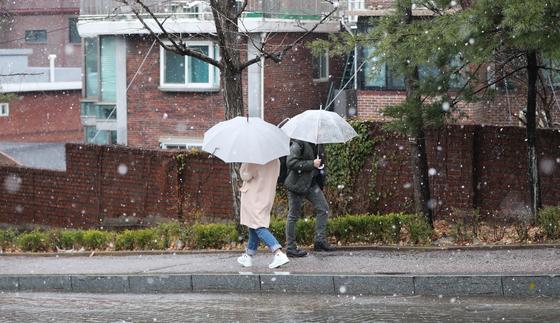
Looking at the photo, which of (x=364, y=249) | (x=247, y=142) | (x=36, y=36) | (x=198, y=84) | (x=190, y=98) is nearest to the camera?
(x=247, y=142)

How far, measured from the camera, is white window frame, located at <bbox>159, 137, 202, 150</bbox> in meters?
30.6

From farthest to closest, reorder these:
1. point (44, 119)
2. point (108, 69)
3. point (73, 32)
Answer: point (73, 32) → point (44, 119) → point (108, 69)

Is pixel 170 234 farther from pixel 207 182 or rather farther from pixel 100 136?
pixel 100 136

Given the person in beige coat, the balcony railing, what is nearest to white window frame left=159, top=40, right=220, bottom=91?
the balcony railing

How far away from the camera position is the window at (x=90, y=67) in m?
33.7

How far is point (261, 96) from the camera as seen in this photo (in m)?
29.9

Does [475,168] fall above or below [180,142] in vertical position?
below

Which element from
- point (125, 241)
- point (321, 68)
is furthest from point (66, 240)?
point (321, 68)

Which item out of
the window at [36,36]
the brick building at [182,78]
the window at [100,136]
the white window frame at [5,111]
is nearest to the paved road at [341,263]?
the brick building at [182,78]

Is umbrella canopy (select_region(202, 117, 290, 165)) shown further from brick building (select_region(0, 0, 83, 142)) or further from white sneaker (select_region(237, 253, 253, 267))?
brick building (select_region(0, 0, 83, 142))

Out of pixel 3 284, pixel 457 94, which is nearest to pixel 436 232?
pixel 457 94

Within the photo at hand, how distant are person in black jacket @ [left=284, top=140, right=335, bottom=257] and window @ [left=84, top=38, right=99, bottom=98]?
20.1m

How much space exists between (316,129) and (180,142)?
17.2 m

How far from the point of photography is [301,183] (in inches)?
562
